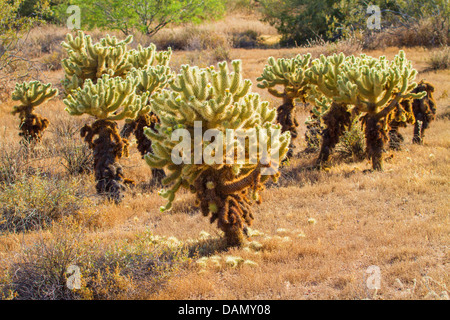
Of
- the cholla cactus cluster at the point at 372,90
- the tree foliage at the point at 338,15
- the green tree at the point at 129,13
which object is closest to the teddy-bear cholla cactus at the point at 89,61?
the cholla cactus cluster at the point at 372,90

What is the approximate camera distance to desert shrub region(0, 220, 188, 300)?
A: 448 cm

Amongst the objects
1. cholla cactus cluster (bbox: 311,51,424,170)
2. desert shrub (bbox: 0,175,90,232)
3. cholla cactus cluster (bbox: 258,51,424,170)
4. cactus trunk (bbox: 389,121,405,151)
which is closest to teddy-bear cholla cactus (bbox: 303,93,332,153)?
cholla cactus cluster (bbox: 258,51,424,170)

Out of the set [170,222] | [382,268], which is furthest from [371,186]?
[170,222]

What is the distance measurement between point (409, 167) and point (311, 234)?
331cm

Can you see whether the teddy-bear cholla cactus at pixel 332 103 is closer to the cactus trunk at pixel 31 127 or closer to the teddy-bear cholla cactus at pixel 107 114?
the teddy-bear cholla cactus at pixel 107 114

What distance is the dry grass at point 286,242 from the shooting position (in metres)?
4.50

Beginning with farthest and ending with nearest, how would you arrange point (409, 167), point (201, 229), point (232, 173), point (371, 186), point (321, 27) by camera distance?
point (321, 27) < point (409, 167) < point (371, 186) < point (201, 229) < point (232, 173)

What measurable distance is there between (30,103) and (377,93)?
23.4ft

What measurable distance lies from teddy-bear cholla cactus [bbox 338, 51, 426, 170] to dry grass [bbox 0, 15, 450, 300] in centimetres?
67

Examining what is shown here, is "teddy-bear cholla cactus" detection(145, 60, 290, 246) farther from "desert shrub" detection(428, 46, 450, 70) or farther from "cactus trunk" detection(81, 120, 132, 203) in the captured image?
"desert shrub" detection(428, 46, 450, 70)

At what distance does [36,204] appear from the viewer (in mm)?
6809

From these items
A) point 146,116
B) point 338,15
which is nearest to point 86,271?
point 146,116

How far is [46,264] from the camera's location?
4605 mm

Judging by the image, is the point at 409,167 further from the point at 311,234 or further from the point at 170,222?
the point at 170,222
